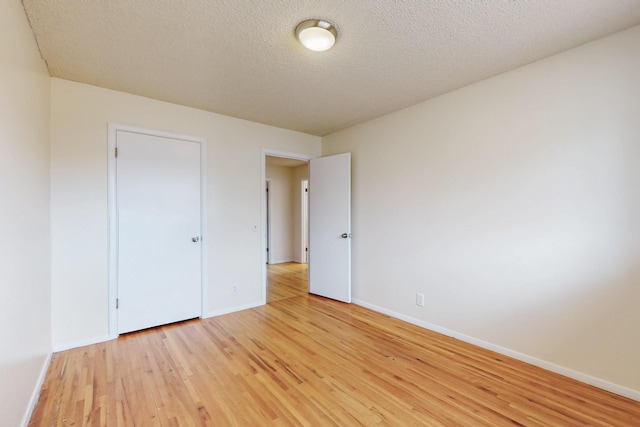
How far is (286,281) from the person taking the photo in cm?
504

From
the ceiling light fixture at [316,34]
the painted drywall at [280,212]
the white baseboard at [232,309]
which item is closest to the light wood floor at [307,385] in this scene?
the white baseboard at [232,309]

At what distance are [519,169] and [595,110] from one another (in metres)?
0.58

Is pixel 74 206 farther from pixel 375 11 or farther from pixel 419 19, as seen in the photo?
pixel 419 19

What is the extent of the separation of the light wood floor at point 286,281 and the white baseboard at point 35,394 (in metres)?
2.22

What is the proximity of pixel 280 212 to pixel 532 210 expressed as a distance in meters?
5.50

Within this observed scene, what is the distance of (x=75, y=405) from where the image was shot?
5.85 ft

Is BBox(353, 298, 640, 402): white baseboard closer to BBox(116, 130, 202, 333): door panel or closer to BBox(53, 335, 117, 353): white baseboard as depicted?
BBox(116, 130, 202, 333): door panel

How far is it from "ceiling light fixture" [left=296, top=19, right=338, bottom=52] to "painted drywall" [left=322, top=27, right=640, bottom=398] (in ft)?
4.98

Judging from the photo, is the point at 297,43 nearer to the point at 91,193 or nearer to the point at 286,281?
the point at 91,193

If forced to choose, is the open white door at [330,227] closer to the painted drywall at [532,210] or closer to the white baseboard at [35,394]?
the painted drywall at [532,210]

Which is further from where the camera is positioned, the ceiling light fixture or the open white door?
the open white door

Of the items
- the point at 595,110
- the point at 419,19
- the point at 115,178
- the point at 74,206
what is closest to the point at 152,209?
the point at 115,178

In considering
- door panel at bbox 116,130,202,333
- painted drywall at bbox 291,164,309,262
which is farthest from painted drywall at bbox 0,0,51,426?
painted drywall at bbox 291,164,309,262

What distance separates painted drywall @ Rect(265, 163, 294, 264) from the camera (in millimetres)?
6926
